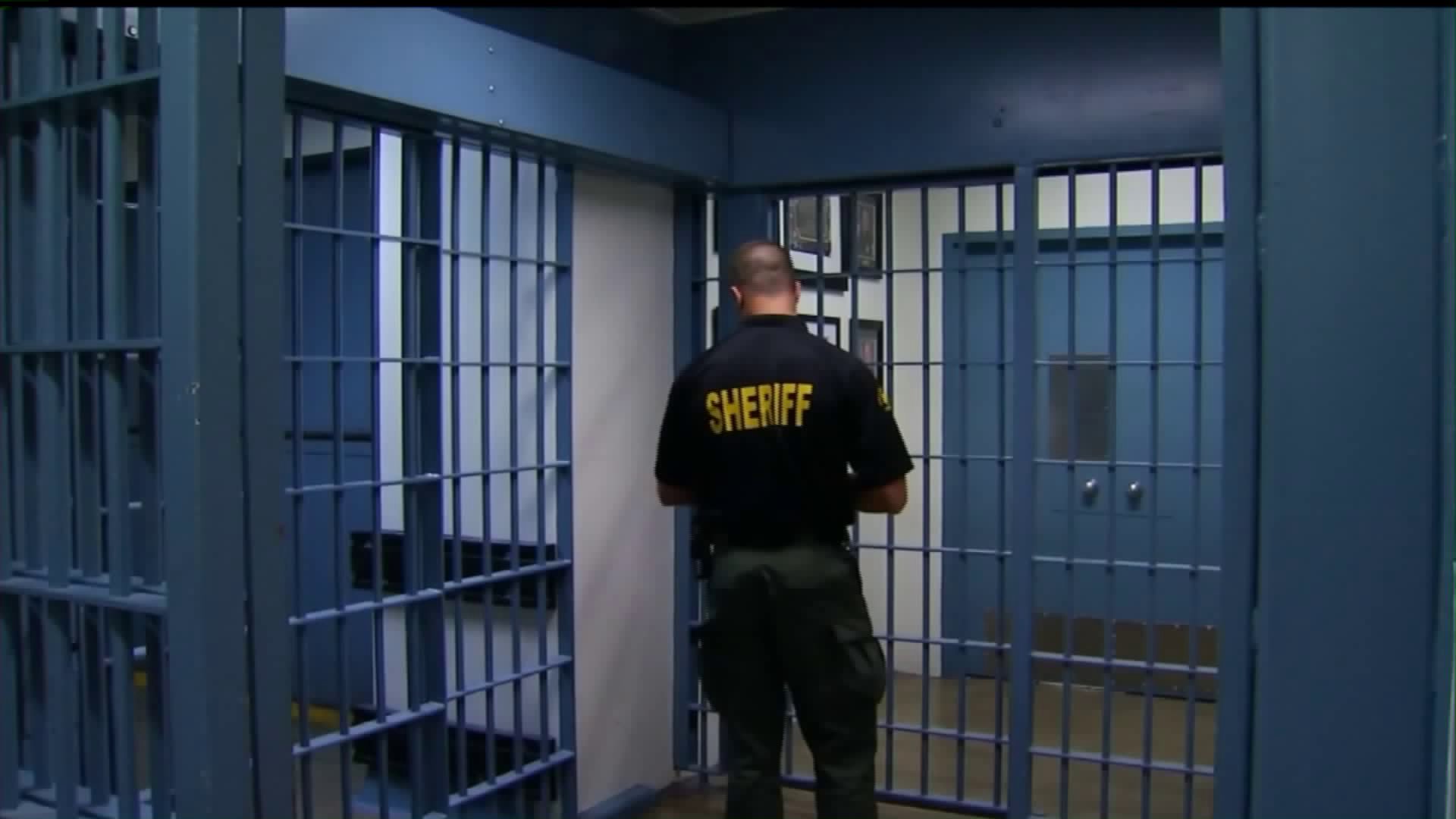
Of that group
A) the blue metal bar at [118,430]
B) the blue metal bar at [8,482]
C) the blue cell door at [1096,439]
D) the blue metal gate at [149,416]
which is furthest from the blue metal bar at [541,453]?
the blue cell door at [1096,439]

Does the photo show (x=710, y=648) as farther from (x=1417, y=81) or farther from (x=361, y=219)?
(x=361, y=219)

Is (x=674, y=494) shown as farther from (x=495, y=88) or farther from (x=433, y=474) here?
(x=495, y=88)

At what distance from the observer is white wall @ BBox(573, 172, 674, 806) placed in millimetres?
3666

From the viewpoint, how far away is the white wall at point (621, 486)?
12.0 feet

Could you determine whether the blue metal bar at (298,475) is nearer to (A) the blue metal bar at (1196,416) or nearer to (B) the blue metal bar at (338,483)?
(B) the blue metal bar at (338,483)

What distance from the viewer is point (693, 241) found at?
4.13 m

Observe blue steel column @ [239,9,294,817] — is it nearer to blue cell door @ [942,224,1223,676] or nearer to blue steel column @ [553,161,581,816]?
blue steel column @ [553,161,581,816]

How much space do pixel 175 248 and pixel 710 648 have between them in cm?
A: 177

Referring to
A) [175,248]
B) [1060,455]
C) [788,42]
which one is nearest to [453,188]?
[788,42]

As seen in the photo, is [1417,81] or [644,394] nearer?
[1417,81]

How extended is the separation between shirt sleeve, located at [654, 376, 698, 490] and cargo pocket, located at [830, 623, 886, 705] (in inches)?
21.8

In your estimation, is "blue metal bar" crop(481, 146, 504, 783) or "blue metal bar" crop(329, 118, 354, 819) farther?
"blue metal bar" crop(481, 146, 504, 783)

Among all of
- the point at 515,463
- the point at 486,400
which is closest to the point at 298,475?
the point at 486,400

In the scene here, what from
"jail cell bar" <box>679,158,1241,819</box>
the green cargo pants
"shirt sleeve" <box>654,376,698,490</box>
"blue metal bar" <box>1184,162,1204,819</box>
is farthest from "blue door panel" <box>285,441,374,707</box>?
"blue metal bar" <box>1184,162,1204,819</box>
